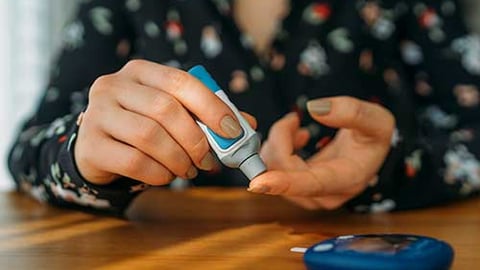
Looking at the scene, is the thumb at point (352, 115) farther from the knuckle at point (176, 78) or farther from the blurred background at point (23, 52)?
the blurred background at point (23, 52)

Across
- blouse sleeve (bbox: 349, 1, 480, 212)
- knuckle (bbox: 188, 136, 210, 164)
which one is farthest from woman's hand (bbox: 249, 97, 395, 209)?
blouse sleeve (bbox: 349, 1, 480, 212)

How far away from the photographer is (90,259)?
21.3 inches

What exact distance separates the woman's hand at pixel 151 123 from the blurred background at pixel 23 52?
2.97 ft

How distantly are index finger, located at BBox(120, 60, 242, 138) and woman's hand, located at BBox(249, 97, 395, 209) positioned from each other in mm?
123

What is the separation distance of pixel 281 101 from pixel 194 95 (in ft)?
1.65

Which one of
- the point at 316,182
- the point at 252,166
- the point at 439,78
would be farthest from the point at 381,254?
the point at 439,78

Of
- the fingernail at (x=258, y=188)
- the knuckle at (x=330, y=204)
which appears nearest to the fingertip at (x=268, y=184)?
the fingernail at (x=258, y=188)

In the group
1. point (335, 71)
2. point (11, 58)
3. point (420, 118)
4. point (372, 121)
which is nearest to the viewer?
point (372, 121)

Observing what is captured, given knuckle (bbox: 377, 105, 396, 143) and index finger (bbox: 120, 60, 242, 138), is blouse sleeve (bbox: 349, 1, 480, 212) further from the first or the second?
index finger (bbox: 120, 60, 242, 138)

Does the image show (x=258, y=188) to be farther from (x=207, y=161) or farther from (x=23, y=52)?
(x=23, y=52)

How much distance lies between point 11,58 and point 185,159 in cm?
100

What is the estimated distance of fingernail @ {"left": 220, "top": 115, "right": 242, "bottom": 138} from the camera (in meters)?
0.54

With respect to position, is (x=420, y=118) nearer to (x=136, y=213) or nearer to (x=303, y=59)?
(x=303, y=59)

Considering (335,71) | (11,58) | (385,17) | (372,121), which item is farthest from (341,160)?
(11,58)
